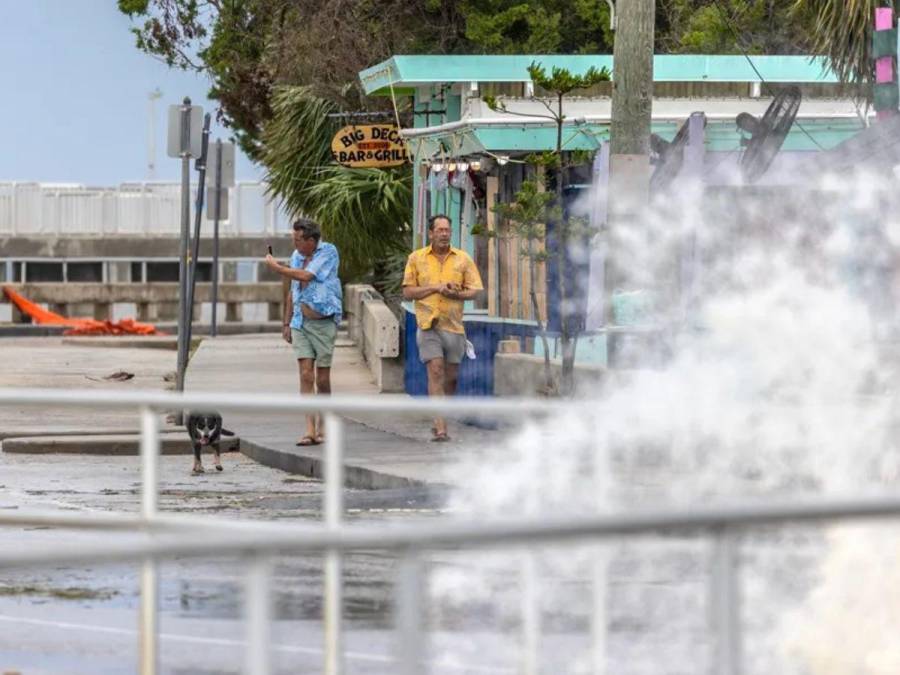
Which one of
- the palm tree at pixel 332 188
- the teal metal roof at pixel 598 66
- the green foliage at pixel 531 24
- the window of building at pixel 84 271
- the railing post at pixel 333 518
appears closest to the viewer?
the railing post at pixel 333 518

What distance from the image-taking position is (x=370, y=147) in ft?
80.6

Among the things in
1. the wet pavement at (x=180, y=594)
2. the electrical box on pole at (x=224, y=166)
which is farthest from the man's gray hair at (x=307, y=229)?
the electrical box on pole at (x=224, y=166)

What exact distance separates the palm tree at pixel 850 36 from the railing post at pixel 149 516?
→ 511 inches

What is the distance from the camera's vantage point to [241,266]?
49.1m

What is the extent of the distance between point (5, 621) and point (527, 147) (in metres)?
10.5

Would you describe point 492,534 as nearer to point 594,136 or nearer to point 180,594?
point 180,594

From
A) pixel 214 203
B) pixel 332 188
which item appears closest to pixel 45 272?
pixel 214 203

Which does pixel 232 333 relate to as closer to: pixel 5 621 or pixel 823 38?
pixel 823 38

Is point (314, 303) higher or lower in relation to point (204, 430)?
higher

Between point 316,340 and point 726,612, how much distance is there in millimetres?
12161

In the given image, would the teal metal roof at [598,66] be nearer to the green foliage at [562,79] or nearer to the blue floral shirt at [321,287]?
the green foliage at [562,79]

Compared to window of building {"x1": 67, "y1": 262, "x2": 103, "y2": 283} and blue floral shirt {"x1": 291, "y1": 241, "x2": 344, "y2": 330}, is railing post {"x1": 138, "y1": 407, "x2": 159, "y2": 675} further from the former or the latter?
window of building {"x1": 67, "y1": 262, "x2": 103, "y2": 283}

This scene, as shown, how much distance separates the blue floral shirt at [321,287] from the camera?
1591 cm

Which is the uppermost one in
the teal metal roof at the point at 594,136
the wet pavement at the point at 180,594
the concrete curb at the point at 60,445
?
the teal metal roof at the point at 594,136
